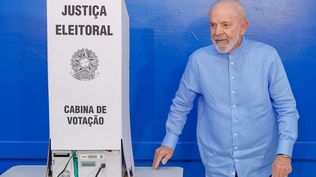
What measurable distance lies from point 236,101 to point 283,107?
0.20 meters

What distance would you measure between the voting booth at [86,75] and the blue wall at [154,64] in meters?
0.84

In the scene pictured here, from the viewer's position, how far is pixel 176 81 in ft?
7.54

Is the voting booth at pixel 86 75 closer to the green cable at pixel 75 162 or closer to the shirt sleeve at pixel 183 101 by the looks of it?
the green cable at pixel 75 162

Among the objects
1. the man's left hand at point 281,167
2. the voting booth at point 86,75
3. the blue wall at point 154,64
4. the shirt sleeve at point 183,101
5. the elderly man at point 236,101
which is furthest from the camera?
the blue wall at point 154,64

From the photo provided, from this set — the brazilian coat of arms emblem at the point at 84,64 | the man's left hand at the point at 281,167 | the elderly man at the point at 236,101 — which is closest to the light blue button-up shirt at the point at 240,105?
the elderly man at the point at 236,101

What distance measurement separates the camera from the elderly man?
1715mm

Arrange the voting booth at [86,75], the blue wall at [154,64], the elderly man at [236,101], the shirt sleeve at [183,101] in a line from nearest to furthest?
1. the voting booth at [86,75]
2. the elderly man at [236,101]
3. the shirt sleeve at [183,101]
4. the blue wall at [154,64]

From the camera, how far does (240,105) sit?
1.77 meters

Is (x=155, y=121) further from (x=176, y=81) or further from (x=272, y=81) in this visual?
(x=272, y=81)

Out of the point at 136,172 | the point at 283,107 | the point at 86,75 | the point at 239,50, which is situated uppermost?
the point at 239,50

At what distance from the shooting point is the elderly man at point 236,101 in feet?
5.63

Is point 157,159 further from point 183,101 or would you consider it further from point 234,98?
point 234,98

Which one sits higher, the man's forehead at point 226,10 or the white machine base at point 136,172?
the man's forehead at point 226,10

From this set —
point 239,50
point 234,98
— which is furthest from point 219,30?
point 234,98
